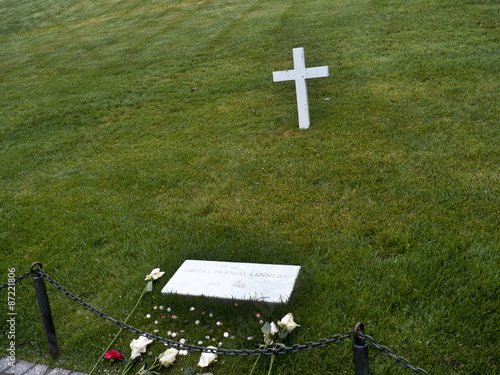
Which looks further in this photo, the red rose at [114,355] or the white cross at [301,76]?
the white cross at [301,76]

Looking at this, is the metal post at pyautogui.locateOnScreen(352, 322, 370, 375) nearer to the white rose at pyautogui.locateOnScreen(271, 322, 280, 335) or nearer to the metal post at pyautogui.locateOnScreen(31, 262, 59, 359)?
the white rose at pyautogui.locateOnScreen(271, 322, 280, 335)

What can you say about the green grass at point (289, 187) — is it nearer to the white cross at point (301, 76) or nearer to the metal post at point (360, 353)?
the white cross at point (301, 76)

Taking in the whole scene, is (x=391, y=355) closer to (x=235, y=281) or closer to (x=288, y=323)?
(x=288, y=323)

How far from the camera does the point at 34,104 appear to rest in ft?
34.3

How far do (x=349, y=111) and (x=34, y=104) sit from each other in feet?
26.2

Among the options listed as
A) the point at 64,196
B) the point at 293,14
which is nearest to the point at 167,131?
the point at 64,196

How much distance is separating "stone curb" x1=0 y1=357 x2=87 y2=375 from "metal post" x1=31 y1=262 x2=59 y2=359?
125 millimetres

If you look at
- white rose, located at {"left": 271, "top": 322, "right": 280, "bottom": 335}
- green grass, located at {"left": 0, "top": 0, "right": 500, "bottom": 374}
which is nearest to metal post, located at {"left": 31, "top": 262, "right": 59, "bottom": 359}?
green grass, located at {"left": 0, "top": 0, "right": 500, "bottom": 374}

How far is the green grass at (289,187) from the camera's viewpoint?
3.33 metres

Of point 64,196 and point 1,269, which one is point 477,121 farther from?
point 1,269

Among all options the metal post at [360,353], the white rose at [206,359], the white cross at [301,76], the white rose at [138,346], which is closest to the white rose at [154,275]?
the white rose at [138,346]

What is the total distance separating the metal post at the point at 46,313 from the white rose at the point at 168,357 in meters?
0.95

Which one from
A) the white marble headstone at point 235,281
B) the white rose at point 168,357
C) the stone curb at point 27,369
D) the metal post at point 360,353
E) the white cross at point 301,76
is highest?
the white cross at point 301,76

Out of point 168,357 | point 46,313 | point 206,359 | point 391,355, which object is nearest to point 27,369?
point 46,313
